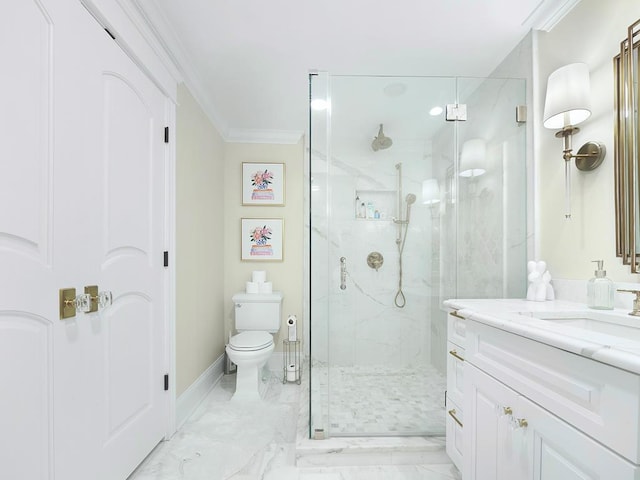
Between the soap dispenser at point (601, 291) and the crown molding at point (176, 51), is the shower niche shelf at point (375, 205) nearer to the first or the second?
the soap dispenser at point (601, 291)

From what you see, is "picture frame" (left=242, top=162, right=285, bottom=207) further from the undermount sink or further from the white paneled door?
the undermount sink

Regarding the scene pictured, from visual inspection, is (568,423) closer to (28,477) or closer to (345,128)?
(28,477)

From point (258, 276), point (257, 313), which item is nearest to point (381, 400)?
point (257, 313)

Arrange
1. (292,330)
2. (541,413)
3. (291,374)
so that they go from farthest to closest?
(292,330) → (291,374) → (541,413)

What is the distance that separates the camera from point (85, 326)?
1371 millimetres

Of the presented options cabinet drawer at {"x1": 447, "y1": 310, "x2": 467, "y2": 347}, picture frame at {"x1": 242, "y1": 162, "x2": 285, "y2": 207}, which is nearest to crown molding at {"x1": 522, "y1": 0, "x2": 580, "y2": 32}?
cabinet drawer at {"x1": 447, "y1": 310, "x2": 467, "y2": 347}

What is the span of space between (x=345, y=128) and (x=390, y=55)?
56cm

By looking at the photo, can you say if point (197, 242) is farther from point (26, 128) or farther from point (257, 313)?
point (26, 128)

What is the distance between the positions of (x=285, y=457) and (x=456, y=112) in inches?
87.7

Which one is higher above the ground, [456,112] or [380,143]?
[456,112]

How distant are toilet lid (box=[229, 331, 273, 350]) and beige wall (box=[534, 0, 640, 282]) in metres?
2.00

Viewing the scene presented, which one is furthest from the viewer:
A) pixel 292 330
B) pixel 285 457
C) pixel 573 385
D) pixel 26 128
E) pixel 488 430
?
pixel 292 330

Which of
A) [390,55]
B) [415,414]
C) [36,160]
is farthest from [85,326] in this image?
[390,55]

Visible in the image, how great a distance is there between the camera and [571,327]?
1021 mm
